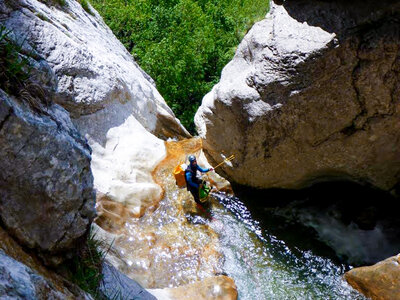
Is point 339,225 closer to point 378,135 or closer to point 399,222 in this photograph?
point 399,222

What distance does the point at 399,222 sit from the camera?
10.1 m

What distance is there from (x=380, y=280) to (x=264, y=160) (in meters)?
3.67

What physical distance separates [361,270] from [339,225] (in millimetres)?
1989

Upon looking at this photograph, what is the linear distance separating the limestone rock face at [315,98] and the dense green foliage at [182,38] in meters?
7.11

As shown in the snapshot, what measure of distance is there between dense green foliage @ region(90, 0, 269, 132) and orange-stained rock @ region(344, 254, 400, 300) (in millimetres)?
10772

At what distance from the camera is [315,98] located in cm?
880

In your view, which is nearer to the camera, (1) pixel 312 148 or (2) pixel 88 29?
(1) pixel 312 148

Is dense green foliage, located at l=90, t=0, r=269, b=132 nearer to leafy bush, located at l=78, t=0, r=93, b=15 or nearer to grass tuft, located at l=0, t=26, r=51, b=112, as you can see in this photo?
leafy bush, located at l=78, t=0, r=93, b=15

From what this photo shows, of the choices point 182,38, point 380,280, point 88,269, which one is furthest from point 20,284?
point 182,38

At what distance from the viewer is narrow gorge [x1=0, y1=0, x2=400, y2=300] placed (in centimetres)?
829

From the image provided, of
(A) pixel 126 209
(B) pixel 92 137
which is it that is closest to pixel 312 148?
(A) pixel 126 209

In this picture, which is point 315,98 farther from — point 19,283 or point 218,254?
point 19,283

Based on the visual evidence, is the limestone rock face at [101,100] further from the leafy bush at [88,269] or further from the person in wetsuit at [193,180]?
the leafy bush at [88,269]

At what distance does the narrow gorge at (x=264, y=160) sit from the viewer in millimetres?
8289
